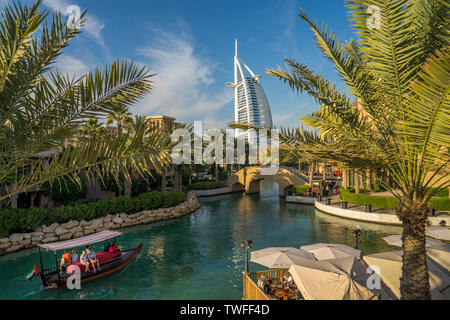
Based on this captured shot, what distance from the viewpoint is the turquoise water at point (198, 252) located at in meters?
13.9

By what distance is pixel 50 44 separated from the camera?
6.78 metres

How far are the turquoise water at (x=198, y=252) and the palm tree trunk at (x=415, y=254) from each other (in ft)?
24.6

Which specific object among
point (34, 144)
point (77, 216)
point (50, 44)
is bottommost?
point (77, 216)

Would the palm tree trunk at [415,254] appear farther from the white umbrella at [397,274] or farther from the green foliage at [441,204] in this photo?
the green foliage at [441,204]

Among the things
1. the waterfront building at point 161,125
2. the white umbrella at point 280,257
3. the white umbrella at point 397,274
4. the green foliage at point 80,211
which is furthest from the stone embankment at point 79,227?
the white umbrella at point 397,274

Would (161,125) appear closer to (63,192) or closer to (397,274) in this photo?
(397,274)

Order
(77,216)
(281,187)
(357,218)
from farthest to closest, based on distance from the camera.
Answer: (281,187), (357,218), (77,216)

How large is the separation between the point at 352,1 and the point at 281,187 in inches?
1603

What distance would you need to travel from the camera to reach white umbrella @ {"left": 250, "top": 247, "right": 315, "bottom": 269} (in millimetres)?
12531

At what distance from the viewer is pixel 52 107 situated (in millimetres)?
7289

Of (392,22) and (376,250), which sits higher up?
(392,22)
